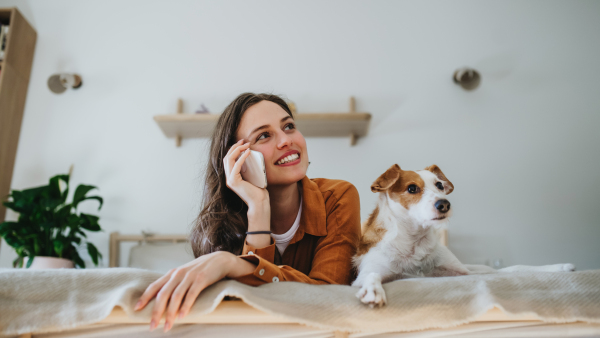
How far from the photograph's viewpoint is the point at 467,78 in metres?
2.67

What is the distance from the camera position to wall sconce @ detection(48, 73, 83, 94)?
8.99 feet

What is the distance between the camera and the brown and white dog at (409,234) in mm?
943

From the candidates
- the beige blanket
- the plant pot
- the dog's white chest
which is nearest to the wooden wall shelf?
the plant pot

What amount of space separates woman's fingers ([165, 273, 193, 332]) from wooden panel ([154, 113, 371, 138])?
6.15 feet

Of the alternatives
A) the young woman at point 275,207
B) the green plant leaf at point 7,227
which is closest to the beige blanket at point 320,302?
the young woman at point 275,207

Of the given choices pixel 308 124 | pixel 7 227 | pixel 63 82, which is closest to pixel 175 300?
pixel 308 124

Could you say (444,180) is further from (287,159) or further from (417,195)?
(287,159)

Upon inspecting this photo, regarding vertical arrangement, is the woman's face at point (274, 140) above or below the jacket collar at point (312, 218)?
above

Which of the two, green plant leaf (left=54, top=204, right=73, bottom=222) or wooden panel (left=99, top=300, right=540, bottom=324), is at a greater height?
green plant leaf (left=54, top=204, right=73, bottom=222)

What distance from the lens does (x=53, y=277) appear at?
60 cm

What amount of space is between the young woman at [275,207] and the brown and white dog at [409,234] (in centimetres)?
9

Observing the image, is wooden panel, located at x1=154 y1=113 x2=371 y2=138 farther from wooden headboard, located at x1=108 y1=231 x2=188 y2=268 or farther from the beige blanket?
the beige blanket

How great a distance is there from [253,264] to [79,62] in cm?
288

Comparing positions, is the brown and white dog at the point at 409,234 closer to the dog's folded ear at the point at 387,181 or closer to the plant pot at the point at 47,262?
the dog's folded ear at the point at 387,181
